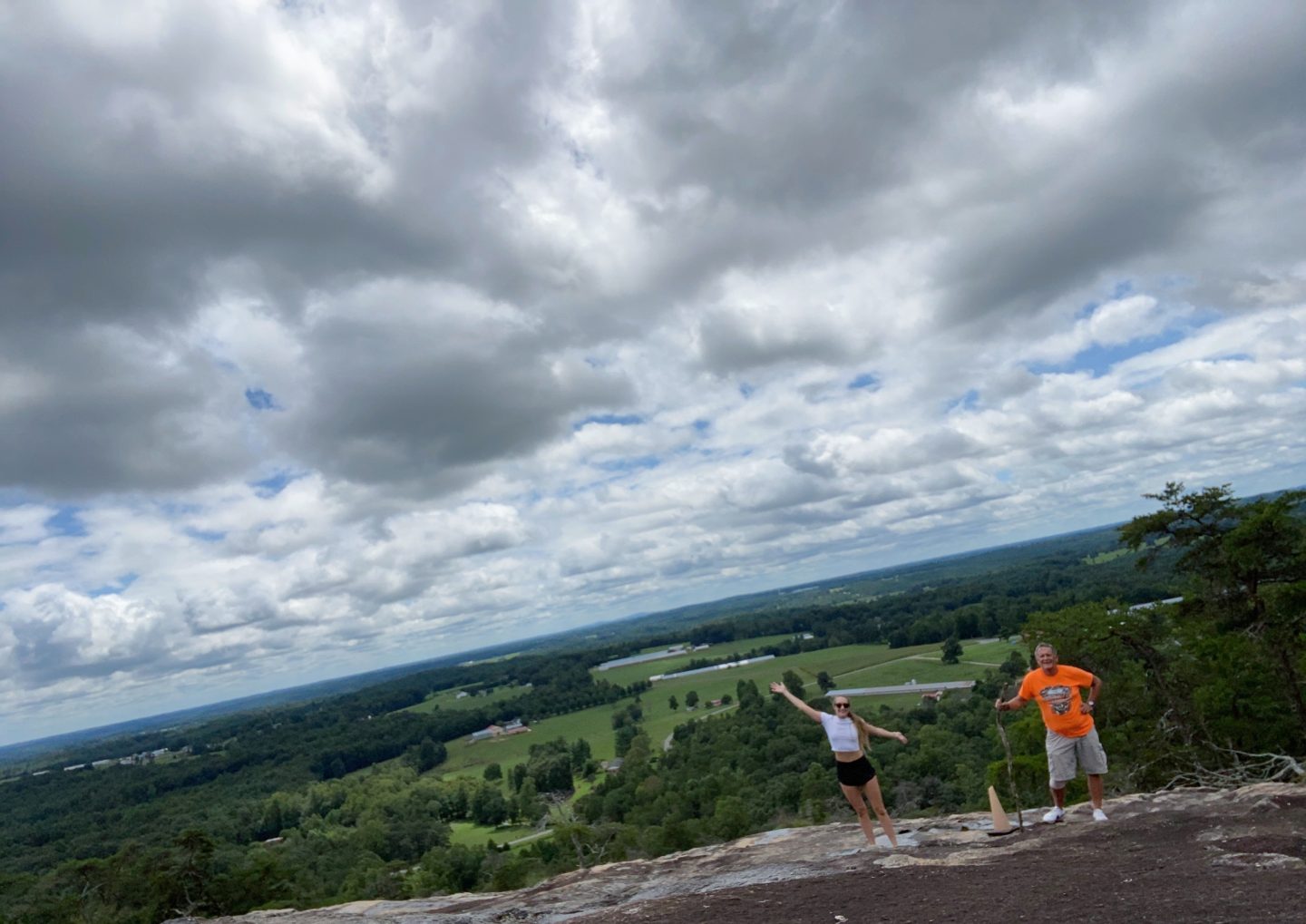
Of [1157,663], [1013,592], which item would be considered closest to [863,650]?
[1013,592]

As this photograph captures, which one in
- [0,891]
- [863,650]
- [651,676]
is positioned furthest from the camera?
[651,676]

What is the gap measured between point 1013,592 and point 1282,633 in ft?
449

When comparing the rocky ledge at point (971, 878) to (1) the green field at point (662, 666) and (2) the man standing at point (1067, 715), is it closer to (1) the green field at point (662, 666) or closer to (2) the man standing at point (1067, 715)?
(2) the man standing at point (1067, 715)

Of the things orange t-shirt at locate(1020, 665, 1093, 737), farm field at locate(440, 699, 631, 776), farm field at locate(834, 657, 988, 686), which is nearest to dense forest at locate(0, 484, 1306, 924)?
orange t-shirt at locate(1020, 665, 1093, 737)

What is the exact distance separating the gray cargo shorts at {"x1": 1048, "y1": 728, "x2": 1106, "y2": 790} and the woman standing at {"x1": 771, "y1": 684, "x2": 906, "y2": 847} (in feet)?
6.76

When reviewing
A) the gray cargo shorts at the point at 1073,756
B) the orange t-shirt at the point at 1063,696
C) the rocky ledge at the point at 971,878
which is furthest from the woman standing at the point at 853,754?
the gray cargo shorts at the point at 1073,756

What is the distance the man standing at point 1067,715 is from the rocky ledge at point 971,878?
24.1 inches

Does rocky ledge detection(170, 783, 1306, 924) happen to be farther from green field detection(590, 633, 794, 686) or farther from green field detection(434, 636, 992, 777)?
green field detection(590, 633, 794, 686)

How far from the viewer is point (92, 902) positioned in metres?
42.5

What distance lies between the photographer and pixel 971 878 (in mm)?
7613

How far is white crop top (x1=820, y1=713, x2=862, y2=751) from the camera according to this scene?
9266mm

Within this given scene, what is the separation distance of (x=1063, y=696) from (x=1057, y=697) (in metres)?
0.07

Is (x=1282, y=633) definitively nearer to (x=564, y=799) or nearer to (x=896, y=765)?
(x=896, y=765)

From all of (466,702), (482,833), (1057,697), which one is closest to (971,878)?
(1057,697)
